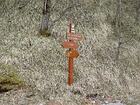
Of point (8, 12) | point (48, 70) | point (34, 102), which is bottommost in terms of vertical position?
point (34, 102)

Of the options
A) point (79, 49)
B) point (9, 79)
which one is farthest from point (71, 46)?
point (9, 79)

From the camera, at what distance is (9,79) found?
13.5 m

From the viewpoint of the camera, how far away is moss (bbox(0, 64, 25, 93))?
13391mm

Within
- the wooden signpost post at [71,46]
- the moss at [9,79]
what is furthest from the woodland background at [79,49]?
the wooden signpost post at [71,46]

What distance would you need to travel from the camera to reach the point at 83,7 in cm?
1967

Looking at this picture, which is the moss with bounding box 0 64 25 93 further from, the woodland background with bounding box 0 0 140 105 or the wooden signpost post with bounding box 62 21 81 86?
the wooden signpost post with bounding box 62 21 81 86

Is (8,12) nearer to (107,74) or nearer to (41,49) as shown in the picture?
(41,49)

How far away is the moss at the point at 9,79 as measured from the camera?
43.9 ft

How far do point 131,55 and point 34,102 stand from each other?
7545 millimetres

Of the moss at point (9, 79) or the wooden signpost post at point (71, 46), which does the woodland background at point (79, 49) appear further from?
the wooden signpost post at point (71, 46)

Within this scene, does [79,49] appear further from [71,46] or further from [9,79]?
[9,79]

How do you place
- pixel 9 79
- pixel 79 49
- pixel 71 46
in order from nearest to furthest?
pixel 9 79 < pixel 71 46 < pixel 79 49

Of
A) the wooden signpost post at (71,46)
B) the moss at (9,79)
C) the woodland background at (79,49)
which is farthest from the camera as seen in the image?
the woodland background at (79,49)

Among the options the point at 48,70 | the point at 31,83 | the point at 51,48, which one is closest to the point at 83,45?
the point at 51,48
